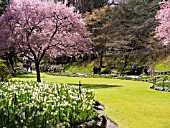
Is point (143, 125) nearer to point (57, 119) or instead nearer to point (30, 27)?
point (57, 119)

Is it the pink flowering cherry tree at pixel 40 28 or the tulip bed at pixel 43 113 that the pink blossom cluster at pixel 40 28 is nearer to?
the pink flowering cherry tree at pixel 40 28

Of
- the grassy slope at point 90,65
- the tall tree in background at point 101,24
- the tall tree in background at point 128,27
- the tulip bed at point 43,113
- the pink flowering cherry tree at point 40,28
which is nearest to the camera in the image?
the tulip bed at point 43,113

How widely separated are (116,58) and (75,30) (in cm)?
2416

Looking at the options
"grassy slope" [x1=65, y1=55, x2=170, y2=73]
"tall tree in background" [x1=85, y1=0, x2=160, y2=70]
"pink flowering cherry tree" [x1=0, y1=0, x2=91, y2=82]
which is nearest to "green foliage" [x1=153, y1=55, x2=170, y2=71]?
"grassy slope" [x1=65, y1=55, x2=170, y2=73]

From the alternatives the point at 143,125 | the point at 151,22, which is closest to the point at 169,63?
the point at 151,22

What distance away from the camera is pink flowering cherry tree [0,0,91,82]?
2225cm

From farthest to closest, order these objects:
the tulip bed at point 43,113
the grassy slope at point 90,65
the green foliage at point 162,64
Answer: the grassy slope at point 90,65 < the green foliage at point 162,64 < the tulip bed at point 43,113

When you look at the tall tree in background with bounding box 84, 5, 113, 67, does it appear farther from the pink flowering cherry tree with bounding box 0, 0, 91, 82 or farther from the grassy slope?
the pink flowering cherry tree with bounding box 0, 0, 91, 82

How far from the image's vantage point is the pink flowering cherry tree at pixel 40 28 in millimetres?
22250

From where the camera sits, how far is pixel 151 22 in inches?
1619

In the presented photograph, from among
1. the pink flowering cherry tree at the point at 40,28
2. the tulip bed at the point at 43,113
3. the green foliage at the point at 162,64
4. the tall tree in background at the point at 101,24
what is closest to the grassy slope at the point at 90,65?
the green foliage at the point at 162,64

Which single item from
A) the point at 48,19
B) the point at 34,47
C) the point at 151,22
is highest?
the point at 151,22

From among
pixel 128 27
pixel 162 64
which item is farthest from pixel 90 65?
pixel 162 64

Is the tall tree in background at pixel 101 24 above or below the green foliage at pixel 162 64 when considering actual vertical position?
above
